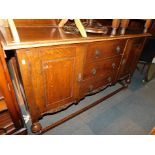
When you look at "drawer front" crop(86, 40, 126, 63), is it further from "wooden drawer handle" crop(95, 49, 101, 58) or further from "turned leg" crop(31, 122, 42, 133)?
"turned leg" crop(31, 122, 42, 133)

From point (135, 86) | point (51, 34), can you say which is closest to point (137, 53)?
point (135, 86)

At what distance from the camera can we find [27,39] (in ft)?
3.06

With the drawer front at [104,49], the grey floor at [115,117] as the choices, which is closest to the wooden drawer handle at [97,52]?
the drawer front at [104,49]

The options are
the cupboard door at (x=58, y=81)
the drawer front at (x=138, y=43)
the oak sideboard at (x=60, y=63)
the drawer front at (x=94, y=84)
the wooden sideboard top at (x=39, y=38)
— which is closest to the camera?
→ the wooden sideboard top at (x=39, y=38)

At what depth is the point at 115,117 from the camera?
1.77 meters

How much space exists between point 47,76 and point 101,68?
0.68 metres

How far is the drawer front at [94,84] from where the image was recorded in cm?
152

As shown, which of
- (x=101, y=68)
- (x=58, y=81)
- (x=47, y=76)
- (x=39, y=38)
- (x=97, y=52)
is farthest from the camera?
(x=101, y=68)

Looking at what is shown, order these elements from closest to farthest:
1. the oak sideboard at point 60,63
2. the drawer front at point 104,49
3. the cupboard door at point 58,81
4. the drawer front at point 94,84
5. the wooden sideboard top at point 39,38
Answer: the wooden sideboard top at point 39,38
the oak sideboard at point 60,63
the cupboard door at point 58,81
the drawer front at point 104,49
the drawer front at point 94,84

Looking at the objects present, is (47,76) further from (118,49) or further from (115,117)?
(115,117)

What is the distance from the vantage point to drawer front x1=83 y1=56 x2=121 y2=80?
55.6 inches

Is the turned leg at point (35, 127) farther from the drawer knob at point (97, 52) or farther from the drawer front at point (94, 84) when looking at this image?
the drawer knob at point (97, 52)

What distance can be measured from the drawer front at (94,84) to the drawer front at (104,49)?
0.96 feet

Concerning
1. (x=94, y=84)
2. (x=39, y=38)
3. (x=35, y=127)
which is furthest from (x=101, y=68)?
(x=35, y=127)
